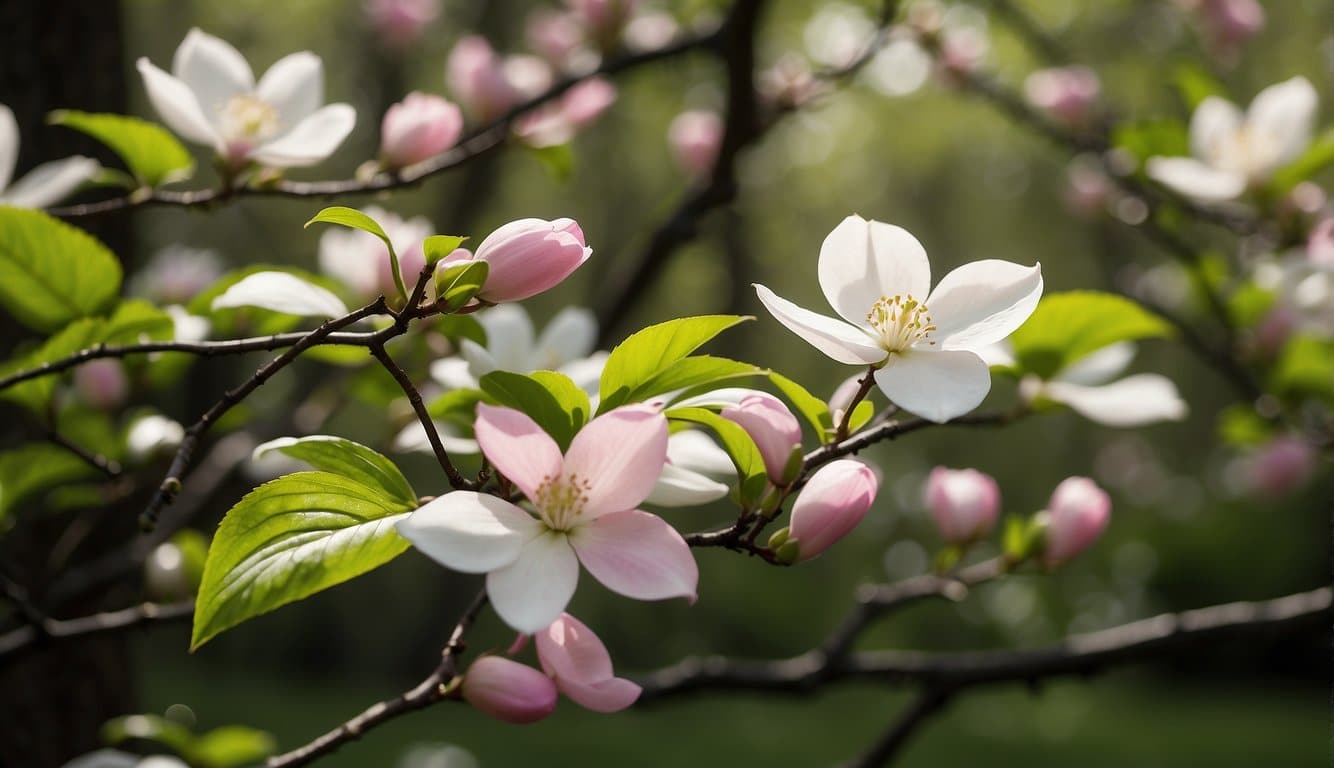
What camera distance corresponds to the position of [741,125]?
5.71 ft

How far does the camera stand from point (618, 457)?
626 mm

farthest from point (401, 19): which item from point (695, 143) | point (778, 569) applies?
point (778, 569)

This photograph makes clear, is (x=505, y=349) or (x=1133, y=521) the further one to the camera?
(x=1133, y=521)

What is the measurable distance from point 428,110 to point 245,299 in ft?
1.61

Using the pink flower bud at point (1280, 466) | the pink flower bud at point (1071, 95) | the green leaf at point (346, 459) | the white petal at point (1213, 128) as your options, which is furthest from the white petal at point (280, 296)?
the pink flower bud at point (1280, 466)

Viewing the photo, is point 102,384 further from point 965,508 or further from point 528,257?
point 965,508

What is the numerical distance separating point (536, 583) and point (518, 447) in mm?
76

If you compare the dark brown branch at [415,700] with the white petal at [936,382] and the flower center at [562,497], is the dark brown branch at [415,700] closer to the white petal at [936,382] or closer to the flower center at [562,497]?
the flower center at [562,497]

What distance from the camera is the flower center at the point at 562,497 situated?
0.64 m

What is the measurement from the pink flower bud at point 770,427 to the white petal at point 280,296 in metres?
0.32

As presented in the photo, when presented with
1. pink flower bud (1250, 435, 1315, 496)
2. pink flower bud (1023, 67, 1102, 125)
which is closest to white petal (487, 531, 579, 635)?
pink flower bud (1023, 67, 1102, 125)

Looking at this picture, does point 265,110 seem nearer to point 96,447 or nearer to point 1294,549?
point 96,447

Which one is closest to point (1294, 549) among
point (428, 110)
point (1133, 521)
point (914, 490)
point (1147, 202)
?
point (1133, 521)

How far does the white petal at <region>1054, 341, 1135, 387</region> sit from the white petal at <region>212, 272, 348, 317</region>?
69cm
